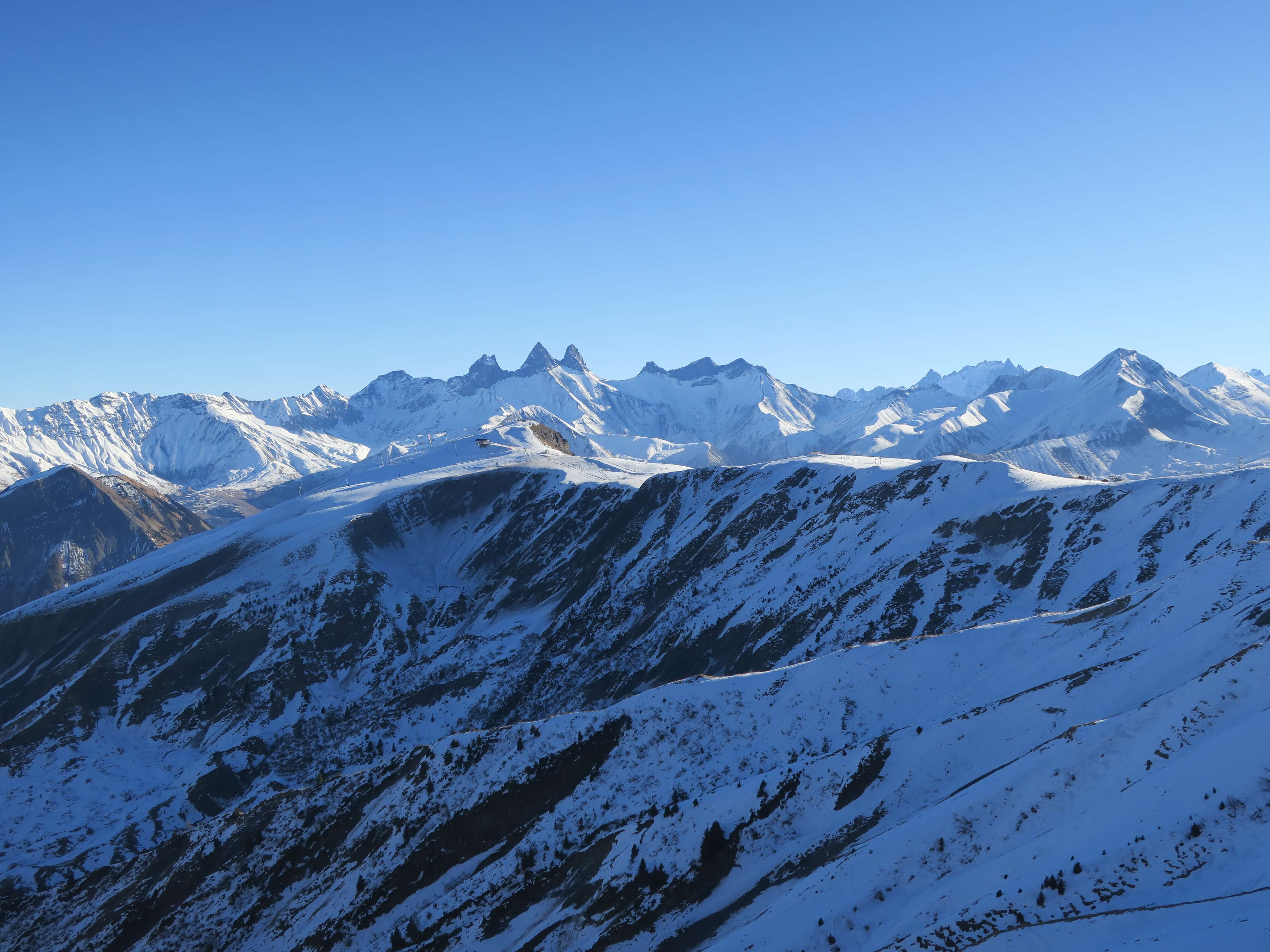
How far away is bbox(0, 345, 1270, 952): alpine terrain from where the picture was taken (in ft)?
79.5

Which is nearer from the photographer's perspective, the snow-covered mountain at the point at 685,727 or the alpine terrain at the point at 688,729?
the alpine terrain at the point at 688,729

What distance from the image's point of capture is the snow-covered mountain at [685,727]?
24.5 metres

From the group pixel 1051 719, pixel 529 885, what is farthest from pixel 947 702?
pixel 529 885

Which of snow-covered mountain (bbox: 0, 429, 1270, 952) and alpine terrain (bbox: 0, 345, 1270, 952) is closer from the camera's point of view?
alpine terrain (bbox: 0, 345, 1270, 952)

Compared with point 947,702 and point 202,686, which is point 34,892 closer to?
point 202,686

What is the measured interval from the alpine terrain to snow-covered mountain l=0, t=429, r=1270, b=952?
9.4 inches

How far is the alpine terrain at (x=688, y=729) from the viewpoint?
2422 cm

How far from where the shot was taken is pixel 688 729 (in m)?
45.2

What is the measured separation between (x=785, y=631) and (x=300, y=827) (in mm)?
44692

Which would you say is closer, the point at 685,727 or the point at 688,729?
the point at 688,729

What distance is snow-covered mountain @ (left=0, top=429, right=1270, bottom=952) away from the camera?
Result: 24.5m

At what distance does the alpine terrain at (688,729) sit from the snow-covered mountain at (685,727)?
0.24 m

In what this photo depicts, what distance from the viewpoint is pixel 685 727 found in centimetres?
4538

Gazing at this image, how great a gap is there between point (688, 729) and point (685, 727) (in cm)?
22
